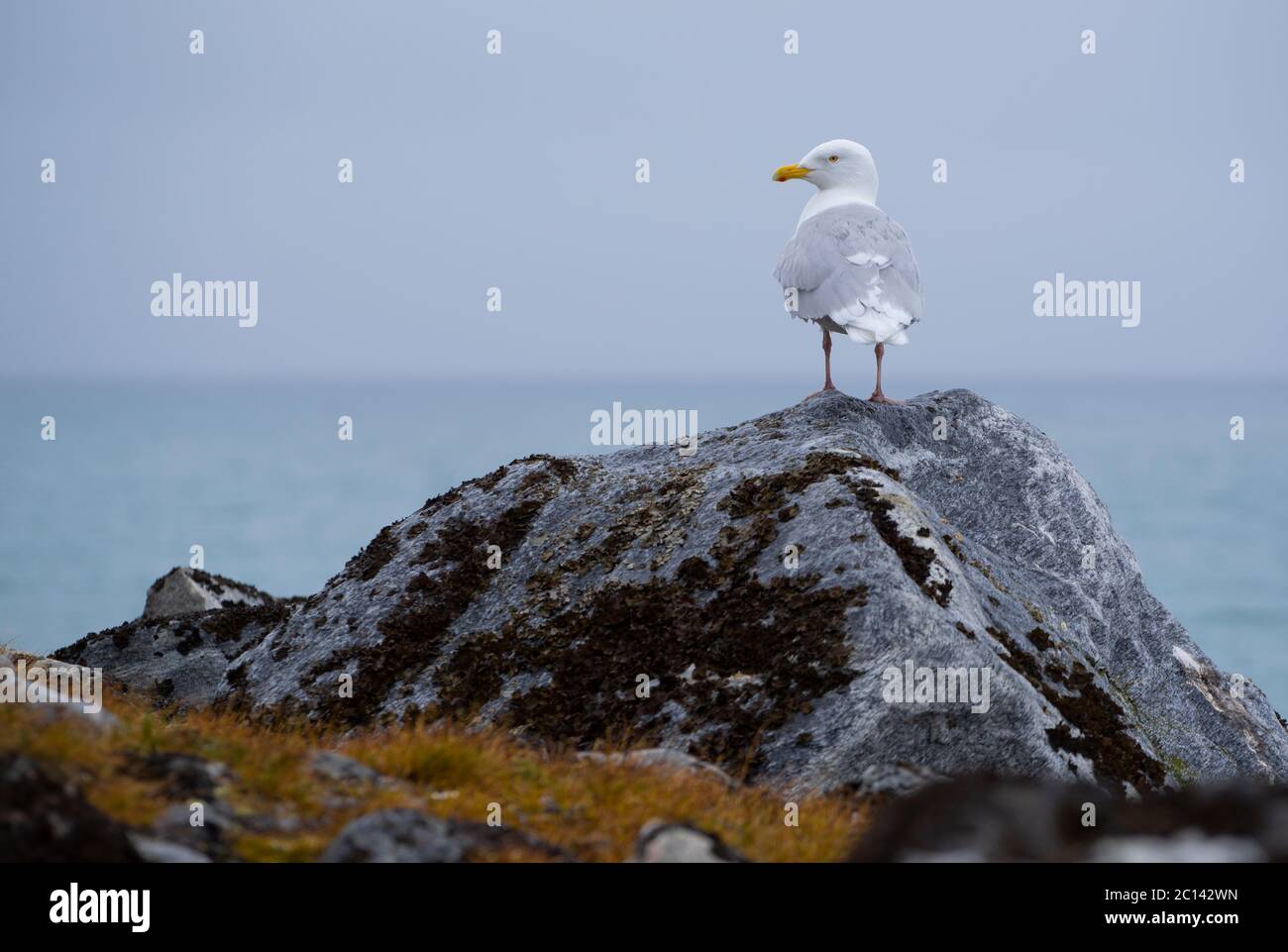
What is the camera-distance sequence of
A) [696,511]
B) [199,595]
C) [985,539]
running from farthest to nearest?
[199,595], [985,539], [696,511]

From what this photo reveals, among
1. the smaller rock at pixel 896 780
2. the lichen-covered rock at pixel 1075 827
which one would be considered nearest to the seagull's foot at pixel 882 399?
the smaller rock at pixel 896 780

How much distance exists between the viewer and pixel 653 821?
6383mm

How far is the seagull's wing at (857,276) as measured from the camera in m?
12.5

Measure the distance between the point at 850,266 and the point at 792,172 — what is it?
98.1 inches

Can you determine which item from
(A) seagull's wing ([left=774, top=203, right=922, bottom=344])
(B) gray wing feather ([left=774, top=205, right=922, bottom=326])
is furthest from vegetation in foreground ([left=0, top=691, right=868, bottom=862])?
(B) gray wing feather ([left=774, top=205, right=922, bottom=326])

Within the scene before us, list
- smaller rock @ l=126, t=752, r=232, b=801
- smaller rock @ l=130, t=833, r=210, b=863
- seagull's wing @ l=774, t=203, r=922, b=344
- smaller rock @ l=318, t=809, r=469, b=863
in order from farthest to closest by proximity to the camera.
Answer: seagull's wing @ l=774, t=203, r=922, b=344, smaller rock @ l=126, t=752, r=232, b=801, smaller rock @ l=318, t=809, r=469, b=863, smaller rock @ l=130, t=833, r=210, b=863

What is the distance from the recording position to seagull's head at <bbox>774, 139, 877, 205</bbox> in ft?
47.8

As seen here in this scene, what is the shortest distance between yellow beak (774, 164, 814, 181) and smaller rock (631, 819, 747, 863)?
34.1 feet

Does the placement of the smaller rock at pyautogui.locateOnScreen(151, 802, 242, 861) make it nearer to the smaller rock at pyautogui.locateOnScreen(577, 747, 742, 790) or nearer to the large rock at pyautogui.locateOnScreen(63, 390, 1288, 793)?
the smaller rock at pyautogui.locateOnScreen(577, 747, 742, 790)

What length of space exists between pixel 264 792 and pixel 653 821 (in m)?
2.17

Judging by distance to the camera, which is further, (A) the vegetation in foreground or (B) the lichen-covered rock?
(A) the vegetation in foreground

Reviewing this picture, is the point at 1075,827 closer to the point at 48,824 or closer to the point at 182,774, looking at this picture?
the point at 182,774
